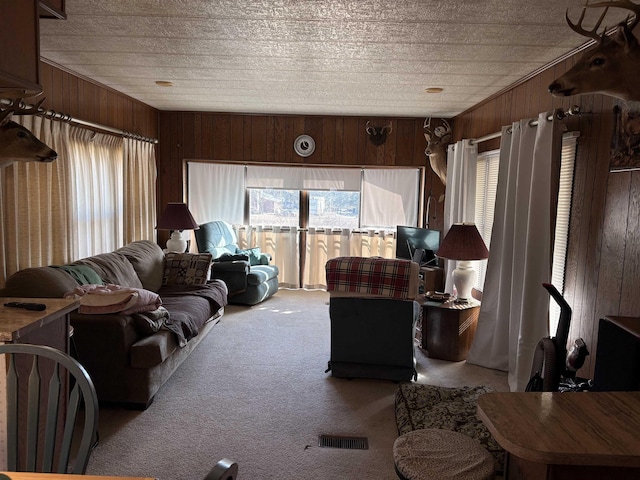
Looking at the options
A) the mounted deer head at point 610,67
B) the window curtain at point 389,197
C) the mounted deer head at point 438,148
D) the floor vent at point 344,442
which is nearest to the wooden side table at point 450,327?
the floor vent at point 344,442

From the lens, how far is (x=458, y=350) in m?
4.09

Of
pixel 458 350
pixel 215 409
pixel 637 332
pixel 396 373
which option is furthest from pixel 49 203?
pixel 637 332

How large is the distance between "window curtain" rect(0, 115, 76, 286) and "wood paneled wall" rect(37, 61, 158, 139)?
10.5 inches

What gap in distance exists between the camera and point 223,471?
83 cm

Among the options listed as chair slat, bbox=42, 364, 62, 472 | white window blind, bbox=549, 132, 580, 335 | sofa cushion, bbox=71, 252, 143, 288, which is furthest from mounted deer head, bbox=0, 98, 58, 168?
white window blind, bbox=549, 132, 580, 335

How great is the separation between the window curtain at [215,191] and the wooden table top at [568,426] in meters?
5.43

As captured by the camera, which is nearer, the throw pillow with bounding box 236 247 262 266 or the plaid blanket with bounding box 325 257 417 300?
the plaid blanket with bounding box 325 257 417 300

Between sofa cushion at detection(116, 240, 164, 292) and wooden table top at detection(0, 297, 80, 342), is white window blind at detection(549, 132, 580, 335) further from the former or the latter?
sofa cushion at detection(116, 240, 164, 292)

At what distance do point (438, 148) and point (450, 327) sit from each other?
2.55m

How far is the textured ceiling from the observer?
247 centimetres

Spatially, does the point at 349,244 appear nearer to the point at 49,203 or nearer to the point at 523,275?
the point at 523,275

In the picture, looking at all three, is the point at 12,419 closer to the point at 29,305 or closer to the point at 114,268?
the point at 29,305

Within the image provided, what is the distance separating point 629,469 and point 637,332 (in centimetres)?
66

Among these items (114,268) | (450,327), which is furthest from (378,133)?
(114,268)
